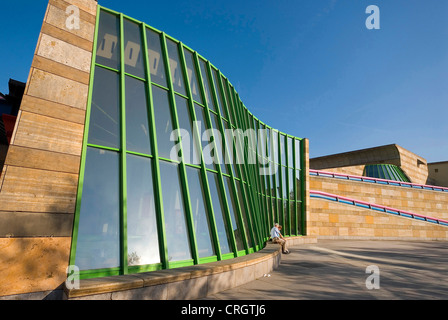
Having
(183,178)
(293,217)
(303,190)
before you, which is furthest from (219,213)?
(303,190)

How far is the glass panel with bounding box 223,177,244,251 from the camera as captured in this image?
29.1ft

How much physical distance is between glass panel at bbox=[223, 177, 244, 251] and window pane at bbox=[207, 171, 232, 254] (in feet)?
1.46

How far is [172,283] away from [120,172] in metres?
2.89

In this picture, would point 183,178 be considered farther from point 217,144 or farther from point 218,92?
point 218,92

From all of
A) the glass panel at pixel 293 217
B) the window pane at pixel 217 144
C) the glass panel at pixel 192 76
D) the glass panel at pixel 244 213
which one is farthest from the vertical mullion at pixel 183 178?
the glass panel at pixel 293 217

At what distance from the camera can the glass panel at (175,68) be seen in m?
8.94

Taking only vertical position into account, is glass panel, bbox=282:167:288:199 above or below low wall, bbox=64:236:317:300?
above

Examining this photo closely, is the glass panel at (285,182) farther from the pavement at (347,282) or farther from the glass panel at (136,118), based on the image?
the glass panel at (136,118)

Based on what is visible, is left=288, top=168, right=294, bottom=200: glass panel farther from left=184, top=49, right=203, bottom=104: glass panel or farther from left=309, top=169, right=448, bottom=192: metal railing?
left=184, top=49, right=203, bottom=104: glass panel

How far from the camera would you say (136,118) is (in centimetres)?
729

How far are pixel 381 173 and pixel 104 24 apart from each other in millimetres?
42711

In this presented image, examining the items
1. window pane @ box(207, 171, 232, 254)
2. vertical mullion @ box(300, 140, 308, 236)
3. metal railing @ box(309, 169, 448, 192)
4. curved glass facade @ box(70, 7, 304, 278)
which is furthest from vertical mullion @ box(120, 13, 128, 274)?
metal railing @ box(309, 169, 448, 192)
